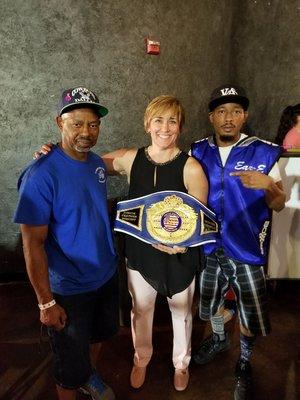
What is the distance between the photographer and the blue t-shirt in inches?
67.2

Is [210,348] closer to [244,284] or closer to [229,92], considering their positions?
[244,284]

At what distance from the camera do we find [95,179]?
77.7 inches

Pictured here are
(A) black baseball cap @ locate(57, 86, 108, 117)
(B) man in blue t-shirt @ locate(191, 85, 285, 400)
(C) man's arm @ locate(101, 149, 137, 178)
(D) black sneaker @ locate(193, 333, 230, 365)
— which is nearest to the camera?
(A) black baseball cap @ locate(57, 86, 108, 117)

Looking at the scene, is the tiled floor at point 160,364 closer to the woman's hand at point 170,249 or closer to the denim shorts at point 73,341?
the denim shorts at point 73,341

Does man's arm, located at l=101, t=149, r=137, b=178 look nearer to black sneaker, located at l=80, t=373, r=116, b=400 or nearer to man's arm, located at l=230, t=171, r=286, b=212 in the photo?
man's arm, located at l=230, t=171, r=286, b=212

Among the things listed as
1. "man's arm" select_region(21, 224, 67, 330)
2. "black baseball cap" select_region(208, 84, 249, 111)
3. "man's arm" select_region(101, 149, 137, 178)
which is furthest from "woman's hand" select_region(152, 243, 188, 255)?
"black baseball cap" select_region(208, 84, 249, 111)

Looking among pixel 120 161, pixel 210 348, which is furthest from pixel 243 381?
A: pixel 120 161

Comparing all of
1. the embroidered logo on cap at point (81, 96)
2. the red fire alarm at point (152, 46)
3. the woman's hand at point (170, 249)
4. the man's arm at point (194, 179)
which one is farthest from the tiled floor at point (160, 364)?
the red fire alarm at point (152, 46)

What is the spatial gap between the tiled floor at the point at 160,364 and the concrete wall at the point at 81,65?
1.23 m

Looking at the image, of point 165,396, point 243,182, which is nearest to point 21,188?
point 243,182

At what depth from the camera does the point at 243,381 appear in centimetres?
241

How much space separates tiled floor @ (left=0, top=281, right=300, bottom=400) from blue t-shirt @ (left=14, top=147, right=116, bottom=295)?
109cm

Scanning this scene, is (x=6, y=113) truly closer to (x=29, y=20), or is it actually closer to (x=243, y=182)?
(x=29, y=20)

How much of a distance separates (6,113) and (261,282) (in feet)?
9.95
